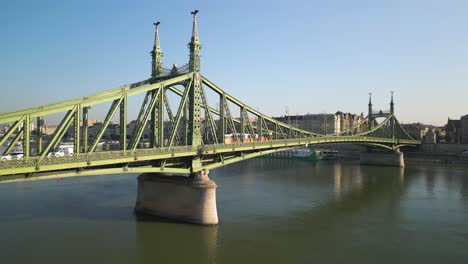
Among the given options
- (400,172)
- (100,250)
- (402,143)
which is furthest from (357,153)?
(100,250)

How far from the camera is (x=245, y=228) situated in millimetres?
33812

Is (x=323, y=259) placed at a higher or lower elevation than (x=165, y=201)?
lower

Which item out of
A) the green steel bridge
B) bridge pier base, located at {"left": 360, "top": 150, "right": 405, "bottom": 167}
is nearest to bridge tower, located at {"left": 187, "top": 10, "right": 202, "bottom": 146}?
the green steel bridge

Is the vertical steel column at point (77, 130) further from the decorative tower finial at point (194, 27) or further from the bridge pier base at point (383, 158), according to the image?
the bridge pier base at point (383, 158)

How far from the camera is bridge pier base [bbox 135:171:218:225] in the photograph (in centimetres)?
3400

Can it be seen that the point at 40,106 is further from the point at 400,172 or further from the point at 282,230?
the point at 400,172

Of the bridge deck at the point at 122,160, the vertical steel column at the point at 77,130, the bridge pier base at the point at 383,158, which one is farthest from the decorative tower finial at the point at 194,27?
the bridge pier base at the point at 383,158

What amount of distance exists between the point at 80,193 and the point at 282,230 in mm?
27545

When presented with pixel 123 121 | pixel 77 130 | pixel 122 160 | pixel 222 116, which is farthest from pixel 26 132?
pixel 222 116

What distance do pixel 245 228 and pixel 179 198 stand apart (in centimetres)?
672

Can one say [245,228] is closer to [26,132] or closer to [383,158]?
[26,132]

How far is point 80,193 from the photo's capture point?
157 feet

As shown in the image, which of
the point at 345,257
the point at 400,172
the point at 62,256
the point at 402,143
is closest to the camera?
the point at 62,256

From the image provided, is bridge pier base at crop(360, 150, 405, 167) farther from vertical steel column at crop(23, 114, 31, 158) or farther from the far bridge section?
vertical steel column at crop(23, 114, 31, 158)
